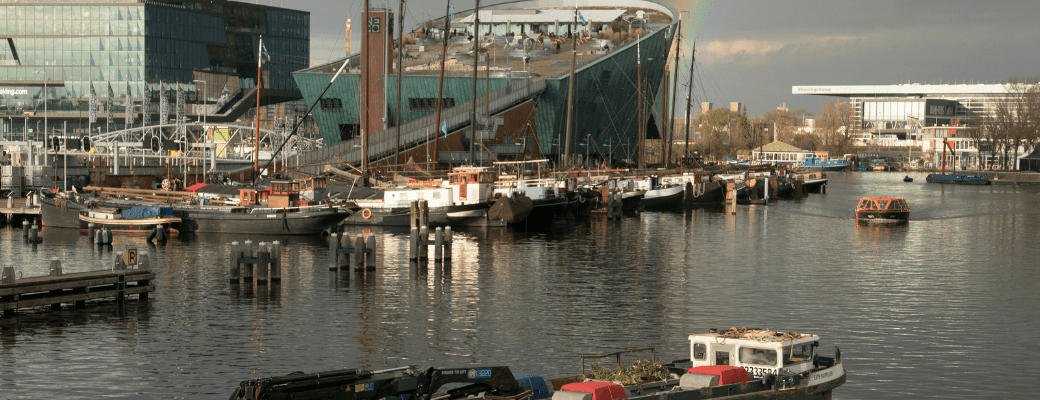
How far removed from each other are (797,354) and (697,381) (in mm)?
4449

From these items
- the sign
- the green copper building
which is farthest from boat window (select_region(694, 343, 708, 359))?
the green copper building

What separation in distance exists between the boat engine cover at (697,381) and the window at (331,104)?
11255 centimetres

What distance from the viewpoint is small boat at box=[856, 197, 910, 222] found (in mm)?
93688

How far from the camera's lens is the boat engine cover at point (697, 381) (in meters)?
24.7

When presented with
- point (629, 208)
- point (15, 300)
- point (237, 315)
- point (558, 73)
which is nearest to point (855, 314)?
point (237, 315)

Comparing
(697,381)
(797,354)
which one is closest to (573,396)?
(697,381)

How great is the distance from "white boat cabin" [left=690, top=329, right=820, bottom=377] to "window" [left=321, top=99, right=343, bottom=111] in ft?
361

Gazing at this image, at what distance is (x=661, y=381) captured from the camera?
1012 inches

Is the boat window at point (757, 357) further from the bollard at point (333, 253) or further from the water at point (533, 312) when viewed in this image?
the bollard at point (333, 253)

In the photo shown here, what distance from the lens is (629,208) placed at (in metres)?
102

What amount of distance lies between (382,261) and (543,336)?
22594 mm

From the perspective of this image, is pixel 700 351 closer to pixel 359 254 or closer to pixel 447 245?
pixel 359 254

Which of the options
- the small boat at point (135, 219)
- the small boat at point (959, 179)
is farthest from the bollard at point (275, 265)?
the small boat at point (959, 179)

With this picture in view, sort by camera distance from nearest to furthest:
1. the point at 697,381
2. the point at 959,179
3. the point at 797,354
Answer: the point at 697,381 < the point at 797,354 < the point at 959,179
